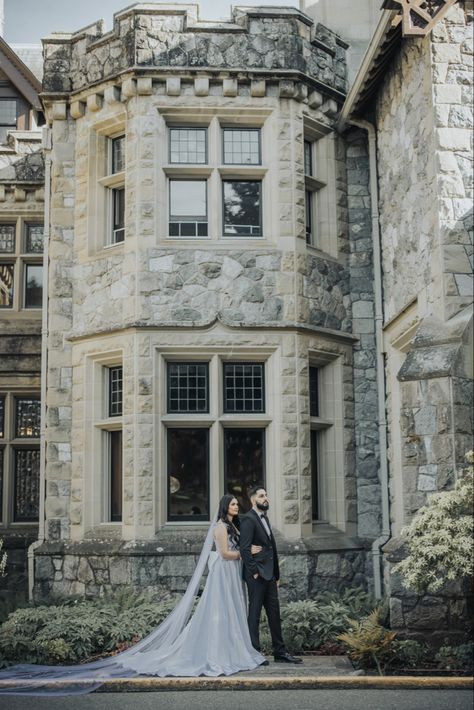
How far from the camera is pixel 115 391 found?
472 inches

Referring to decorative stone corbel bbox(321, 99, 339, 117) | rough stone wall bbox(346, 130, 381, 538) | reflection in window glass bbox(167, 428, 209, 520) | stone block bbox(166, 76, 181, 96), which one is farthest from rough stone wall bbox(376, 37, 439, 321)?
reflection in window glass bbox(167, 428, 209, 520)

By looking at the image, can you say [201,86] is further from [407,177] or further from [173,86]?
[407,177]

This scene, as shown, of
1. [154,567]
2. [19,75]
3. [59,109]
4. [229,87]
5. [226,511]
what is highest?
→ [19,75]

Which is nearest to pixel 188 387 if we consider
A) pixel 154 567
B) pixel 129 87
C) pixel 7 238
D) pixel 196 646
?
pixel 154 567

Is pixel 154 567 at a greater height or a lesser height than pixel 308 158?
lesser

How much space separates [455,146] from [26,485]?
842 centimetres

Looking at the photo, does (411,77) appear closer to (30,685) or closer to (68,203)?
(68,203)

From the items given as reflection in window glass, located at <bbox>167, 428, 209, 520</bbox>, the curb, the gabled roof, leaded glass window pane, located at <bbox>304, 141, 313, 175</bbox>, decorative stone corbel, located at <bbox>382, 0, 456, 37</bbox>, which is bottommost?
the curb

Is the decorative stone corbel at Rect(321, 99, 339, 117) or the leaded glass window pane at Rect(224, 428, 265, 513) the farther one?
the decorative stone corbel at Rect(321, 99, 339, 117)

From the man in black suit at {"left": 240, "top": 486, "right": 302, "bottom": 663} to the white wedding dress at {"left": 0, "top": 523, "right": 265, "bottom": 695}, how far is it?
18 centimetres

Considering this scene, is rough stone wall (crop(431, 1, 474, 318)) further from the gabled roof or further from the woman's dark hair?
the gabled roof

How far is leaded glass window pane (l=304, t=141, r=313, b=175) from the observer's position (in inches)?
493

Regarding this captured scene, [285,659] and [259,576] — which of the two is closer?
[285,659]

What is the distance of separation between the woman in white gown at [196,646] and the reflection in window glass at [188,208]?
399 centimetres
